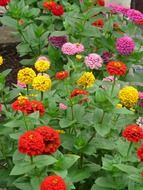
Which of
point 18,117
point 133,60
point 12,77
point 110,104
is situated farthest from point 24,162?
point 12,77

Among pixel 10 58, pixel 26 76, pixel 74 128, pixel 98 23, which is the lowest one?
pixel 10 58

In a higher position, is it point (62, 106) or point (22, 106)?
point (22, 106)

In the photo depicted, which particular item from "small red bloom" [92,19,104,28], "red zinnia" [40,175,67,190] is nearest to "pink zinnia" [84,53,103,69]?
"small red bloom" [92,19,104,28]

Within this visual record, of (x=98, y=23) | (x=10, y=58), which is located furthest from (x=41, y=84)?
(x=10, y=58)

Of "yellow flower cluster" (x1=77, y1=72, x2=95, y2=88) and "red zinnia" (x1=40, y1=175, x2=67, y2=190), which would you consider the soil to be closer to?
"yellow flower cluster" (x1=77, y1=72, x2=95, y2=88)

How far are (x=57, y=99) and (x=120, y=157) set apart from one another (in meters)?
0.44

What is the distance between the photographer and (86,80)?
2326 millimetres

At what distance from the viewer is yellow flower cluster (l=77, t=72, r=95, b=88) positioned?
2.32 meters

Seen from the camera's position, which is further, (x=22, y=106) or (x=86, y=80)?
(x=86, y=80)

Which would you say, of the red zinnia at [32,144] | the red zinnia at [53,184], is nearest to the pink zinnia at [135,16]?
the red zinnia at [32,144]

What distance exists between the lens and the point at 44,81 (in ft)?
7.29

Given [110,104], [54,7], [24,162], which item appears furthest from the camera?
[54,7]

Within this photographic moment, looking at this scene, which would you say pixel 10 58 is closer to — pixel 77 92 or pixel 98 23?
pixel 98 23

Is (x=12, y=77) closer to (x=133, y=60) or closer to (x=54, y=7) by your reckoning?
(x=54, y=7)
